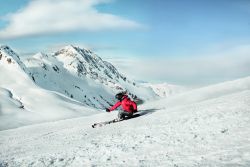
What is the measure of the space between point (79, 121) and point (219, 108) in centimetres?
1107

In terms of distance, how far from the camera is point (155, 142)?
15.7 m

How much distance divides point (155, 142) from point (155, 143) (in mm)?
150

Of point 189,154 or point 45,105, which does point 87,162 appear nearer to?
point 189,154

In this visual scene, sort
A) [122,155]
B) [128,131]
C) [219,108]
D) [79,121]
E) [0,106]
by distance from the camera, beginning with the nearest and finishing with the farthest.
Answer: [122,155]
[128,131]
[219,108]
[79,121]
[0,106]

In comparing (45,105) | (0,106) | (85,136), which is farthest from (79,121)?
(45,105)

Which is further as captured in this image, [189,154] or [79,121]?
[79,121]

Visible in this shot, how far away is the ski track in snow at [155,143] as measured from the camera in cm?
1321

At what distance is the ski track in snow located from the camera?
1321 centimetres

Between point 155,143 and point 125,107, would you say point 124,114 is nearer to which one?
point 125,107

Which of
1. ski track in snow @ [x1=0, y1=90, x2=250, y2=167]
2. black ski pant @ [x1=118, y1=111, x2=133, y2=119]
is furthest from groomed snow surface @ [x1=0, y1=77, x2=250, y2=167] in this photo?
black ski pant @ [x1=118, y1=111, x2=133, y2=119]

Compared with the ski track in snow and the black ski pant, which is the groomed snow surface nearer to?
the ski track in snow

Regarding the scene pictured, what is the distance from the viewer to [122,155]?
14414 millimetres

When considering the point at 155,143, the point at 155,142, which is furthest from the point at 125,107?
the point at 155,143

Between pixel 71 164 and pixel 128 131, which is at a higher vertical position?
pixel 128 131
